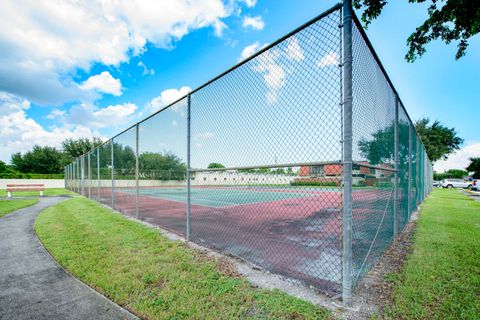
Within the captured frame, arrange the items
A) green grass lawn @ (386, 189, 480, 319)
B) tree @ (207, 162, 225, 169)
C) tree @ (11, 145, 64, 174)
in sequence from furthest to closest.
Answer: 1. tree @ (11, 145, 64, 174)
2. tree @ (207, 162, 225, 169)
3. green grass lawn @ (386, 189, 480, 319)

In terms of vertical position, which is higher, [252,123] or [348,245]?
[252,123]

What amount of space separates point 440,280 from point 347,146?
6.99 ft

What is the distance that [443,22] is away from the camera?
4.87 meters

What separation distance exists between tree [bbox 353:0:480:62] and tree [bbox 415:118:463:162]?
3591 cm

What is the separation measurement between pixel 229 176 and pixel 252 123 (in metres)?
1.07

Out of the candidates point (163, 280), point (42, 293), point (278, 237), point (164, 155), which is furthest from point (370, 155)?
point (164, 155)

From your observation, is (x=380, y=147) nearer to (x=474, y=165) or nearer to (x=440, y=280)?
(x=440, y=280)

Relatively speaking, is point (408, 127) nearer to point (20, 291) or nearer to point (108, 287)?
point (108, 287)

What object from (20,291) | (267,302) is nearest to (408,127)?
(267,302)

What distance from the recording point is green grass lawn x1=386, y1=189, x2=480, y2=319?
223 cm

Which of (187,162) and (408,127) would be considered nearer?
(187,162)

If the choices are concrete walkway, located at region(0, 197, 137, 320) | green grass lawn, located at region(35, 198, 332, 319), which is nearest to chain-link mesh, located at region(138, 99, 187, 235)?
green grass lawn, located at region(35, 198, 332, 319)

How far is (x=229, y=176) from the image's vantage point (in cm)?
398

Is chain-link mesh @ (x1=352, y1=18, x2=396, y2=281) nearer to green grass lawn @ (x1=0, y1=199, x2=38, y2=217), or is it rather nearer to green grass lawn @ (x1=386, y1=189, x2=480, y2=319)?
green grass lawn @ (x1=386, y1=189, x2=480, y2=319)
